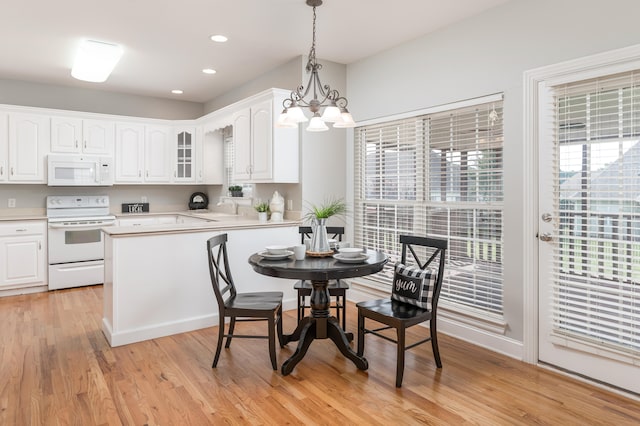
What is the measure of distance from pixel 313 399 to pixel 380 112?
284cm

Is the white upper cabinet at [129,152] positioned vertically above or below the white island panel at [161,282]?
above

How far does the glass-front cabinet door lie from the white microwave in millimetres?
916

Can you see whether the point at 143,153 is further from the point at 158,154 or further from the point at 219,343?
the point at 219,343

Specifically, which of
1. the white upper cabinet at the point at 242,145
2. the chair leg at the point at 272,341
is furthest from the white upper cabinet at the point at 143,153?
the chair leg at the point at 272,341

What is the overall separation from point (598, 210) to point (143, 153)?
5.52 metres

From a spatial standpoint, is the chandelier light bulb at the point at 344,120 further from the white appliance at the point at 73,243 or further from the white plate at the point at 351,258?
the white appliance at the point at 73,243

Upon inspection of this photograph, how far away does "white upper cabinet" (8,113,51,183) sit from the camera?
5.08 meters

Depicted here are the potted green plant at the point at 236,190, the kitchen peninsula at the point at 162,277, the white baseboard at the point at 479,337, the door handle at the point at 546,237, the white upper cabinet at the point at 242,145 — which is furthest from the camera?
the potted green plant at the point at 236,190

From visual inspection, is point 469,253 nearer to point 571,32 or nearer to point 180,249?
A: point 571,32

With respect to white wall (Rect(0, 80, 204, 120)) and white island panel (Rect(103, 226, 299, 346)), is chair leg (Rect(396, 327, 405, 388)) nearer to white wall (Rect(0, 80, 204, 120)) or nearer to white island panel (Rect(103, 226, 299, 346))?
white island panel (Rect(103, 226, 299, 346))

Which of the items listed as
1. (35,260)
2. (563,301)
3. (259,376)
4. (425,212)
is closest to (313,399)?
(259,376)

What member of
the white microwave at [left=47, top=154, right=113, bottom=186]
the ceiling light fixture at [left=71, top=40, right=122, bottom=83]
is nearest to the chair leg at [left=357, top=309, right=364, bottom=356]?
the ceiling light fixture at [left=71, top=40, right=122, bottom=83]

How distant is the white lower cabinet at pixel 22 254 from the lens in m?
4.87

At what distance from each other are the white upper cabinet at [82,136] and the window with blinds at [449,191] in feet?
11.8
